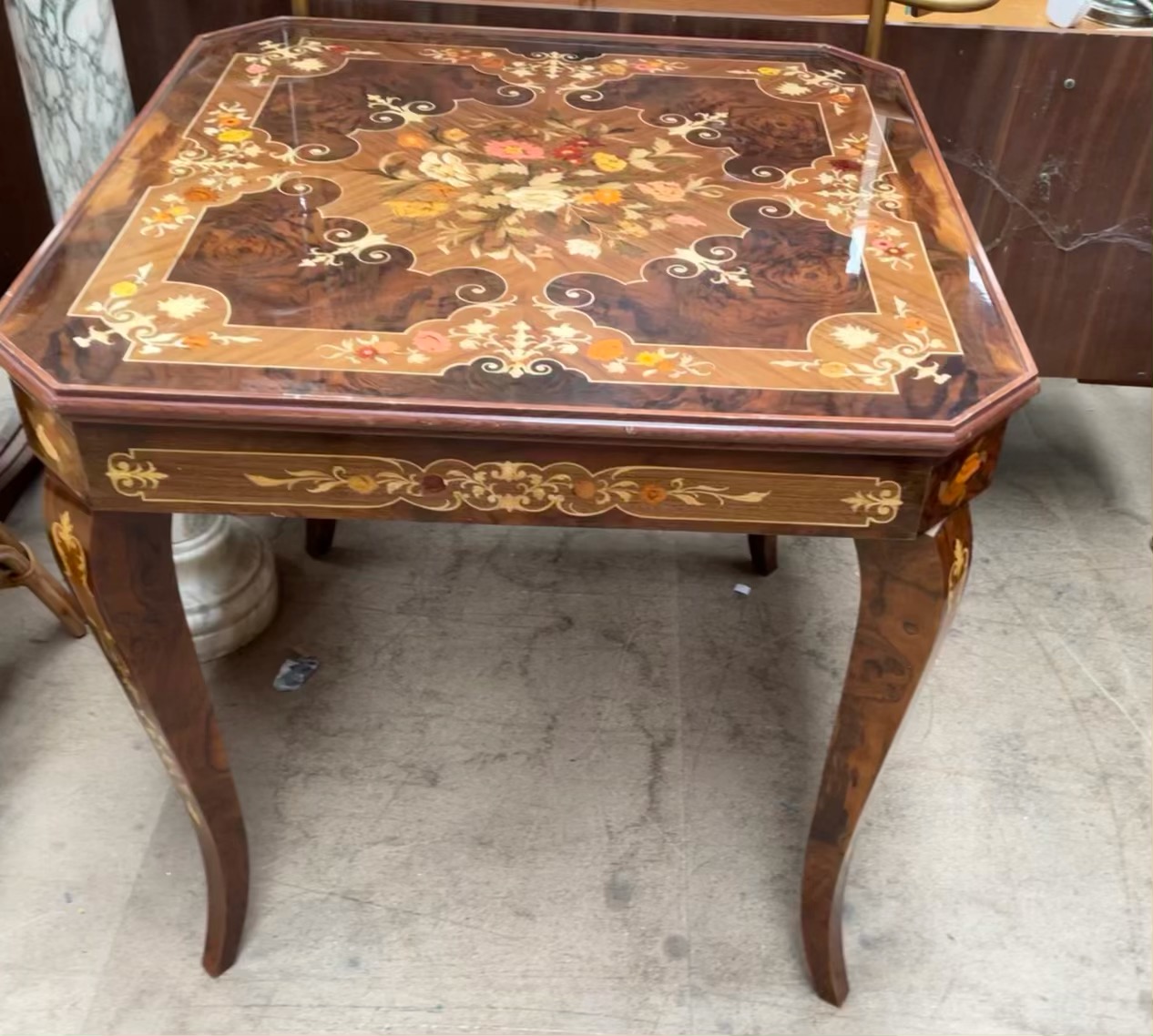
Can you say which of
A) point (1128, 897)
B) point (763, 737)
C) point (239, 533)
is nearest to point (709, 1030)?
point (763, 737)

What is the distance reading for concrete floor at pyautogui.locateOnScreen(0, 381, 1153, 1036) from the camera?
122 centimetres

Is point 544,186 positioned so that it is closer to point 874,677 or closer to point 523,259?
point 523,259

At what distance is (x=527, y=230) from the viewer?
1024 millimetres

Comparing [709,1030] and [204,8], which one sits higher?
[204,8]

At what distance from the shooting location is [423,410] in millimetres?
795

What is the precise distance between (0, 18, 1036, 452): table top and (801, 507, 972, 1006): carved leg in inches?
5.3

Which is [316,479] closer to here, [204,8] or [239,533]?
[239,533]

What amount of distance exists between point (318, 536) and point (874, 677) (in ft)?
3.27

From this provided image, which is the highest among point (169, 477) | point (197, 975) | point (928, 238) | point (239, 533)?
point (928, 238)

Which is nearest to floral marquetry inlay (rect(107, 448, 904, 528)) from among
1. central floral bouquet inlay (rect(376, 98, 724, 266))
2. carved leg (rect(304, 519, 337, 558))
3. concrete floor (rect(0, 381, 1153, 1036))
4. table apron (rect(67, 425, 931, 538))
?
table apron (rect(67, 425, 931, 538))

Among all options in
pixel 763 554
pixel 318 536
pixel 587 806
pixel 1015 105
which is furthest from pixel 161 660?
pixel 1015 105

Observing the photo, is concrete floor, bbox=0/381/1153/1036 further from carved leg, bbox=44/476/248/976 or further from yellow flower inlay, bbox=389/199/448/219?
yellow flower inlay, bbox=389/199/448/219

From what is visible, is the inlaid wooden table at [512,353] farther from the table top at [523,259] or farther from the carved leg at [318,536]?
the carved leg at [318,536]

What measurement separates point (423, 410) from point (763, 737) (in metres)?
0.88
